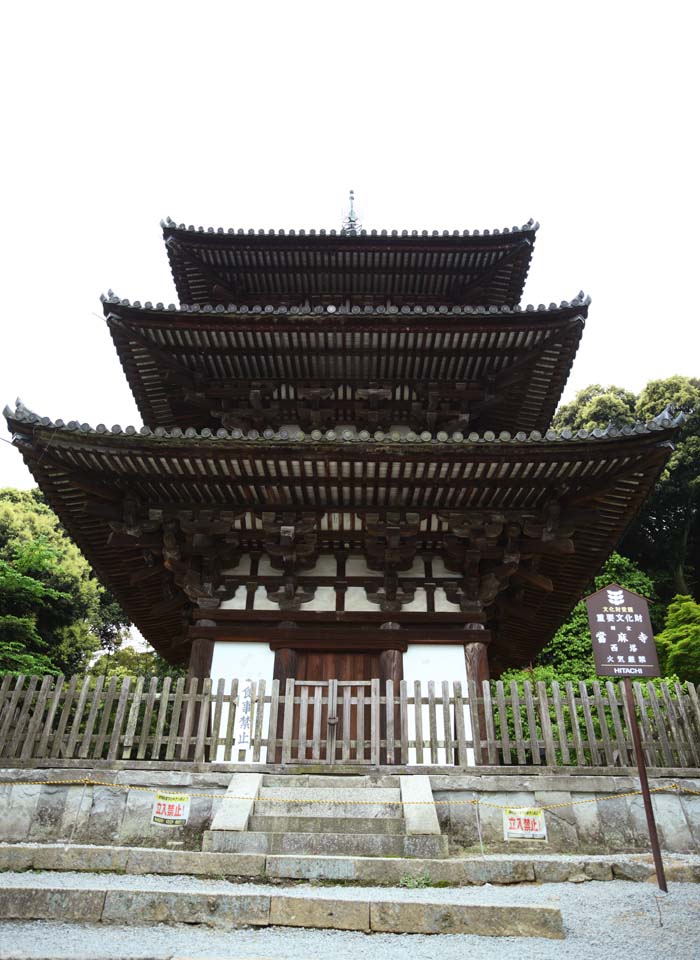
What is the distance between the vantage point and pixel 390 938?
476 cm

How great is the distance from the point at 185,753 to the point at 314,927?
4126mm

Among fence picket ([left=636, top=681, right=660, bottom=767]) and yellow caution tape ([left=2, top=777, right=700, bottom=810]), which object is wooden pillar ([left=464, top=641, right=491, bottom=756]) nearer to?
fence picket ([left=636, top=681, right=660, bottom=767])

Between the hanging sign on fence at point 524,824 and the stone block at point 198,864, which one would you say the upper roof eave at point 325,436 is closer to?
the hanging sign on fence at point 524,824

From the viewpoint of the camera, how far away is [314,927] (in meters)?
4.90

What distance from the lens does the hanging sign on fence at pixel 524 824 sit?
7.21 meters

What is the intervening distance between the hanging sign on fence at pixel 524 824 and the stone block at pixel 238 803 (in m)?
2.73

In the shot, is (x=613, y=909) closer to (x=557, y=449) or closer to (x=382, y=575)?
(x=557, y=449)

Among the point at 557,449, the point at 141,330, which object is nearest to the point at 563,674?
the point at 557,449

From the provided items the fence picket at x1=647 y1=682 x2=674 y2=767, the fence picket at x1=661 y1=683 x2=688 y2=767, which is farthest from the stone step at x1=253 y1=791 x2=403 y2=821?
the fence picket at x1=661 y1=683 x2=688 y2=767

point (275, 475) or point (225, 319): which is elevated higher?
point (225, 319)

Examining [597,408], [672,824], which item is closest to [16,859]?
[672,824]

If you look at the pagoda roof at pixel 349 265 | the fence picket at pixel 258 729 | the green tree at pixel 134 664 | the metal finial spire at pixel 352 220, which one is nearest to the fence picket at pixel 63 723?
the fence picket at pixel 258 729

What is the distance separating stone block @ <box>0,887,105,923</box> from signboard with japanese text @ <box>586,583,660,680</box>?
16.3ft

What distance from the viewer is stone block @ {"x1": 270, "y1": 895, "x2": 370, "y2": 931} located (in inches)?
193
